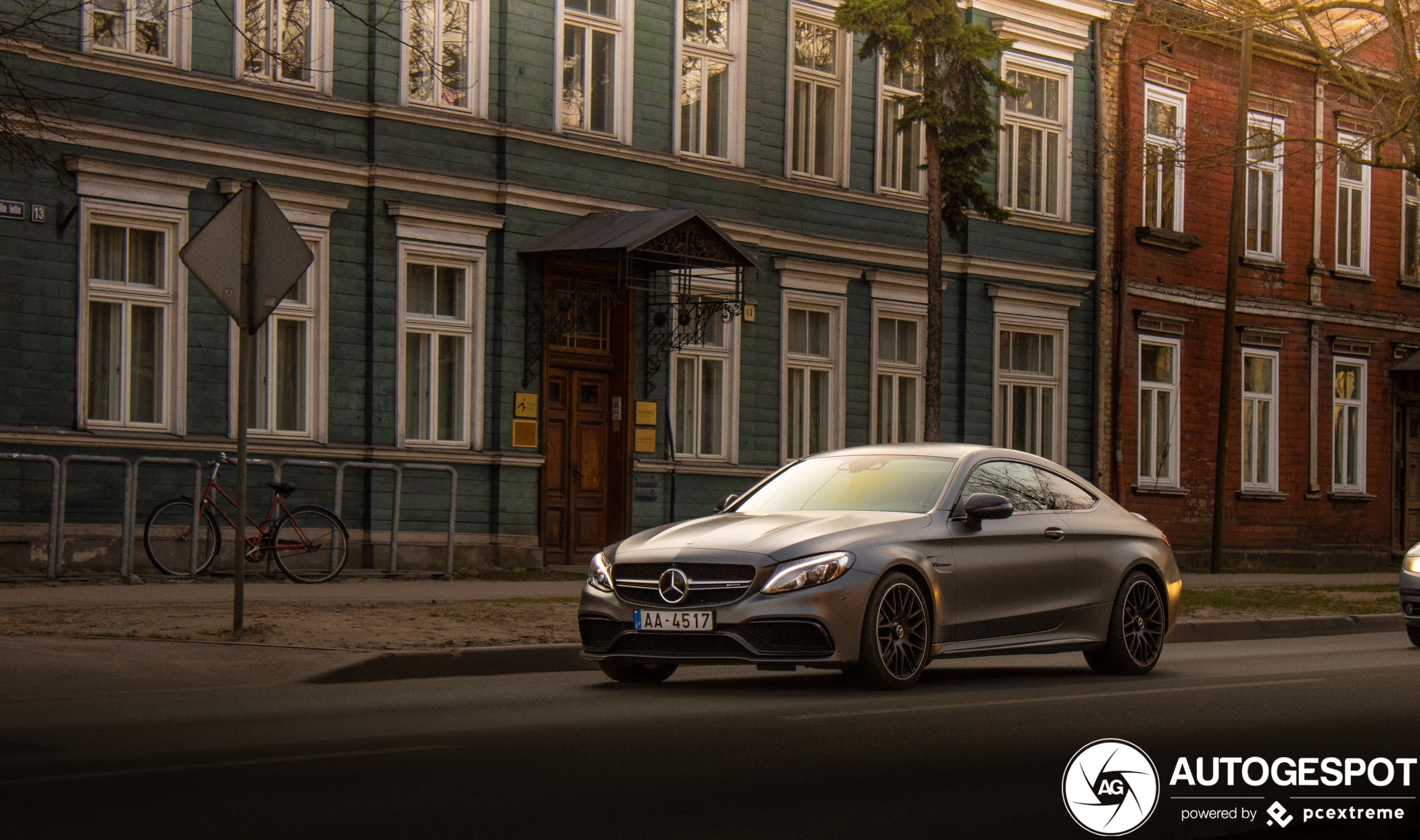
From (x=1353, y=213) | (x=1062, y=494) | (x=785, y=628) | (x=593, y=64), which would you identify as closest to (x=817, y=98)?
(x=593, y=64)

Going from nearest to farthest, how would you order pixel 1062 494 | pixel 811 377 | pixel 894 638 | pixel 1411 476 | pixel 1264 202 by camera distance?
pixel 894 638 → pixel 1062 494 → pixel 811 377 → pixel 1264 202 → pixel 1411 476

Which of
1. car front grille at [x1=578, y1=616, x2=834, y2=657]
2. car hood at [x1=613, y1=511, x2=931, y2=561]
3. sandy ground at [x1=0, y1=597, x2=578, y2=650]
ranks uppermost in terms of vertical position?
car hood at [x1=613, y1=511, x2=931, y2=561]

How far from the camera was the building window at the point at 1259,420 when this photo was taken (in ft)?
109

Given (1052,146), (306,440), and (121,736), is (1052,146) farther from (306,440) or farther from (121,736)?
(121,736)

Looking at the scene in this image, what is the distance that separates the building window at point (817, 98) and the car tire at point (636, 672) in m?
15.0

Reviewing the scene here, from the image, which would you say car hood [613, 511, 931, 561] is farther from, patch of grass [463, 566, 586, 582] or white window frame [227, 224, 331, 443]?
white window frame [227, 224, 331, 443]

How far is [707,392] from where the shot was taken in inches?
981

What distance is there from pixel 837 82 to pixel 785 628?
17194 mm

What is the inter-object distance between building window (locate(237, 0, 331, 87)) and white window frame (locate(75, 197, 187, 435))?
1959 millimetres

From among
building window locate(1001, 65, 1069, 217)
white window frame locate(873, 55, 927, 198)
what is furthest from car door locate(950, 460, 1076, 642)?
building window locate(1001, 65, 1069, 217)

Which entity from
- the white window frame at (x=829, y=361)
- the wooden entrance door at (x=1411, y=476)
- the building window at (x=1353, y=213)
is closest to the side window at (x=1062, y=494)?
the white window frame at (x=829, y=361)

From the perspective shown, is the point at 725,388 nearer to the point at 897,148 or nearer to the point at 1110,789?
the point at 897,148

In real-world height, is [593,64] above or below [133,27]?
above

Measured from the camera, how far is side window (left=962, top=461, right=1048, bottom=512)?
39.8 feet
